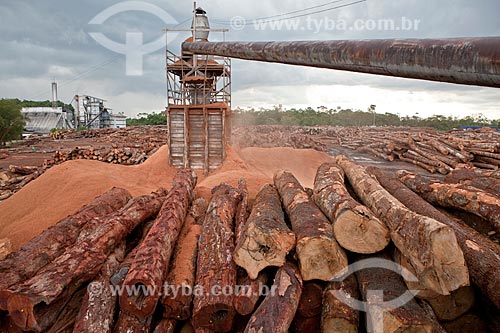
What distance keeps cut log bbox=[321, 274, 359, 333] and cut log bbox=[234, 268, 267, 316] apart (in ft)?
2.21

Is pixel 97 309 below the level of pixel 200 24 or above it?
below

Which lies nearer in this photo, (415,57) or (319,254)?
(415,57)

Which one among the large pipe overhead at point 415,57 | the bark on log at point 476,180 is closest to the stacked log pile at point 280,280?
the bark on log at point 476,180

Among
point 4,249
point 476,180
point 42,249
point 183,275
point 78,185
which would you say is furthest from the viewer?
point 78,185

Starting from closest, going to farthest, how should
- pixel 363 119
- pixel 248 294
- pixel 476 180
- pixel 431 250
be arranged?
pixel 431 250
pixel 248 294
pixel 476 180
pixel 363 119

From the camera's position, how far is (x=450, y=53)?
178cm

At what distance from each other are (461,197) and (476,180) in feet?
3.81

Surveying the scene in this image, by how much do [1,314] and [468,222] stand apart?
5895 mm

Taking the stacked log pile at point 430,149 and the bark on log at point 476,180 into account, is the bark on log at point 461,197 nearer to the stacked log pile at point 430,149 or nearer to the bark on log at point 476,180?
the bark on log at point 476,180

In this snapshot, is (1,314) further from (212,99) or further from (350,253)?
(212,99)

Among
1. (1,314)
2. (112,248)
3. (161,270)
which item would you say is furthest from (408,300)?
(1,314)

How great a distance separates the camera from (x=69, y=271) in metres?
3.45

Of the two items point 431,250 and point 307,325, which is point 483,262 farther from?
point 307,325

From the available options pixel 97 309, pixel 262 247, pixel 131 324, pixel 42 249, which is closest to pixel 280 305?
pixel 262 247
